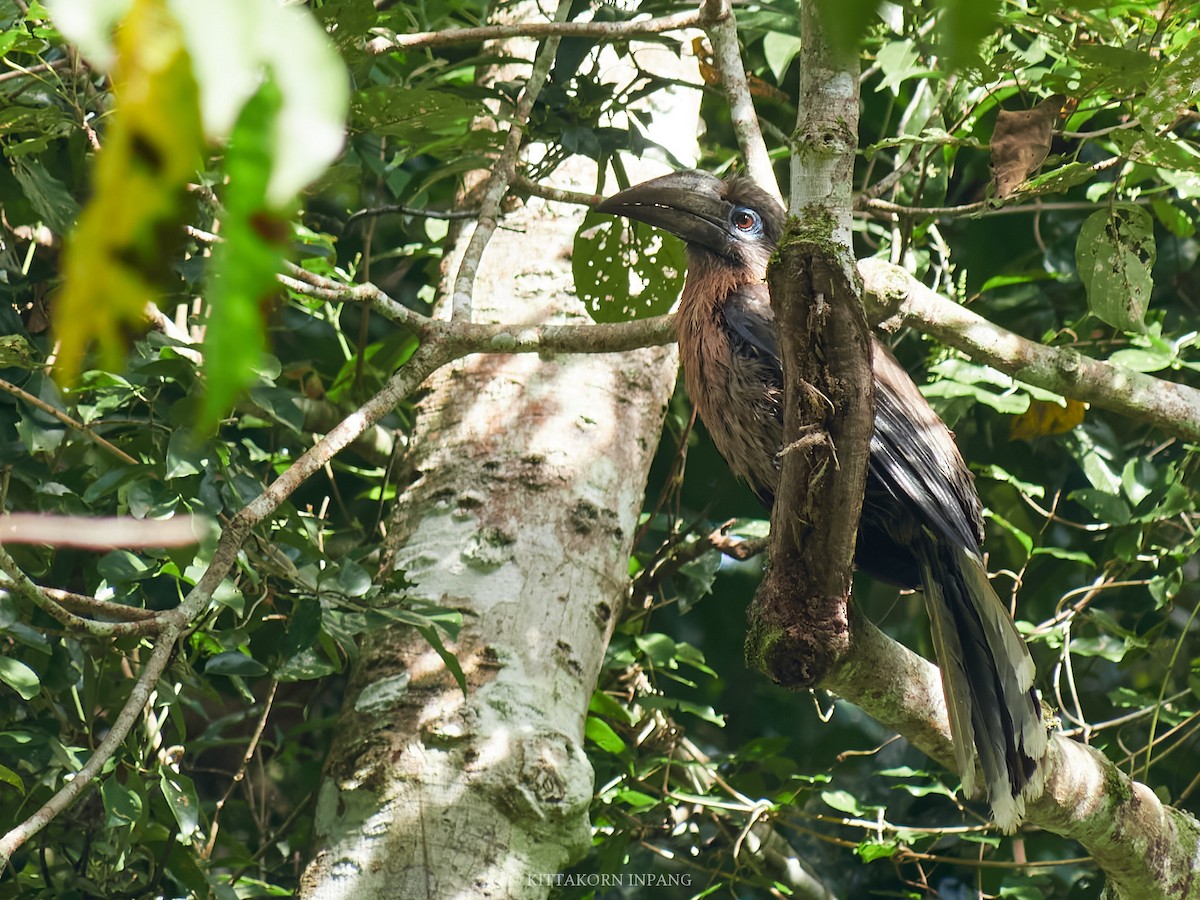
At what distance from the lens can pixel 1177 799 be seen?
350cm

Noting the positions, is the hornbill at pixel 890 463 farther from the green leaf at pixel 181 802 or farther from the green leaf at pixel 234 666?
the green leaf at pixel 181 802

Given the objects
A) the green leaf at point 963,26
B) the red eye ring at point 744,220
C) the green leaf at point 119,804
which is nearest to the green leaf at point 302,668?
the green leaf at point 119,804

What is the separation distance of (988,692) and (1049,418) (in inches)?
47.7

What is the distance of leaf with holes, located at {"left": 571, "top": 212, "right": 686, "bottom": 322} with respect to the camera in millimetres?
3016

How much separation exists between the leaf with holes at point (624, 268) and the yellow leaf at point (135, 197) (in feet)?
8.19

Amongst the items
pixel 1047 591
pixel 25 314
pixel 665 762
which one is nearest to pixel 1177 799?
pixel 1047 591

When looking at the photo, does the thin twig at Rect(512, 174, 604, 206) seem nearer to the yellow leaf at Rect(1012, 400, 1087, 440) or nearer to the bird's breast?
the bird's breast

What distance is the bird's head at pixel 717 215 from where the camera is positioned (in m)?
3.05

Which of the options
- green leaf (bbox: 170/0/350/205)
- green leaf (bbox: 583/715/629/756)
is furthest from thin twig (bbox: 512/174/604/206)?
green leaf (bbox: 170/0/350/205)

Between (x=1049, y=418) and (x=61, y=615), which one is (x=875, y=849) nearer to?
(x=1049, y=418)

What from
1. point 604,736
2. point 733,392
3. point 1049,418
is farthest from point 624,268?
point 1049,418

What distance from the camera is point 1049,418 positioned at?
3500mm

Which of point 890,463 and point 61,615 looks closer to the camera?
point 61,615

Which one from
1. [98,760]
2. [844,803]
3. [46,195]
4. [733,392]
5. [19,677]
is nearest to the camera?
[98,760]
